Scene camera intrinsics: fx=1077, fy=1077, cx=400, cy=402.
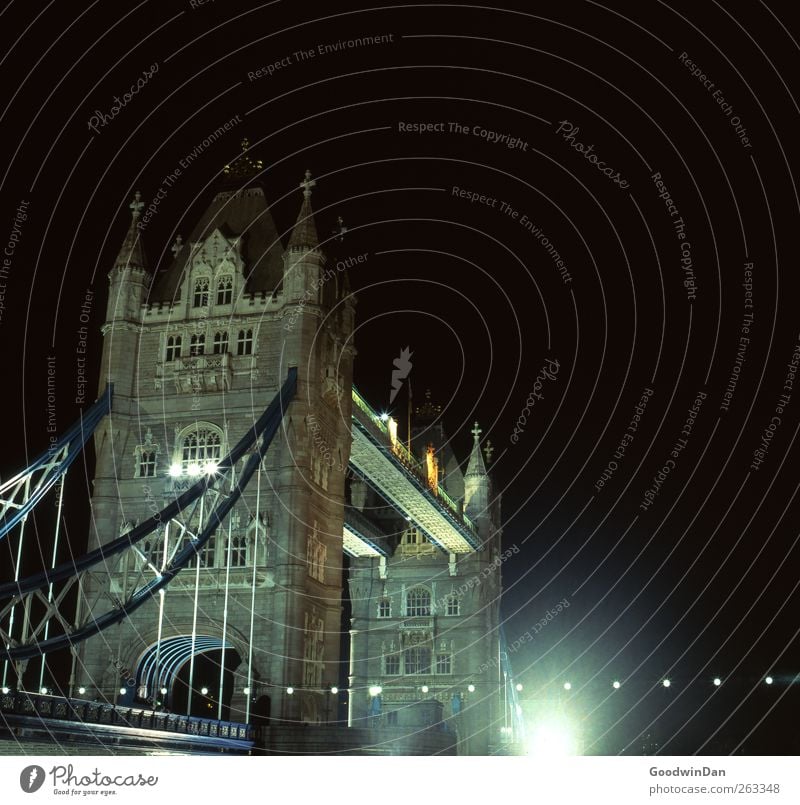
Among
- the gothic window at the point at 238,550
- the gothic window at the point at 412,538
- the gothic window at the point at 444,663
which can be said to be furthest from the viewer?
the gothic window at the point at 412,538

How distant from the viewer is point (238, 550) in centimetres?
4453

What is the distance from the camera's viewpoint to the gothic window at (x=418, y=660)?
76662 mm

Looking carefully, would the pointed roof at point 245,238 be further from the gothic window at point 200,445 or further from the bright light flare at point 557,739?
the bright light flare at point 557,739

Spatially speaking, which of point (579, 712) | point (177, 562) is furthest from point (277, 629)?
point (579, 712)

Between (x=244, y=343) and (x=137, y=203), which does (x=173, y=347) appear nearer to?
(x=244, y=343)

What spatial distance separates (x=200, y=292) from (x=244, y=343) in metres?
3.70

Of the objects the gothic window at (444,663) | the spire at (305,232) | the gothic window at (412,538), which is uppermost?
the spire at (305,232)

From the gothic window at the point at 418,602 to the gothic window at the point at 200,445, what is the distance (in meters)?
35.4

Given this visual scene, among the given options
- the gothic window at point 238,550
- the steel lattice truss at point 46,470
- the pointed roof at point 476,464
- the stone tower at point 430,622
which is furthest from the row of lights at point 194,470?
the pointed roof at point 476,464

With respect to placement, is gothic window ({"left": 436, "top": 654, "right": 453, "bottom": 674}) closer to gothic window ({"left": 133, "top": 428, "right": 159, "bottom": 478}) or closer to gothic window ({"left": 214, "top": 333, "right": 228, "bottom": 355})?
gothic window ({"left": 133, "top": 428, "right": 159, "bottom": 478})

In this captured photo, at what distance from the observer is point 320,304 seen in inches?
1886

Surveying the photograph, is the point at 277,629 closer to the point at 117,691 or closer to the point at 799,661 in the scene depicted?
the point at 117,691

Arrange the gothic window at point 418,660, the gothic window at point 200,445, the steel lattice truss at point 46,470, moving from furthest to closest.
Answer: the gothic window at point 418,660 → the gothic window at point 200,445 → the steel lattice truss at point 46,470

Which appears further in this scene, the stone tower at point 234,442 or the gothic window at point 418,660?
the gothic window at point 418,660
